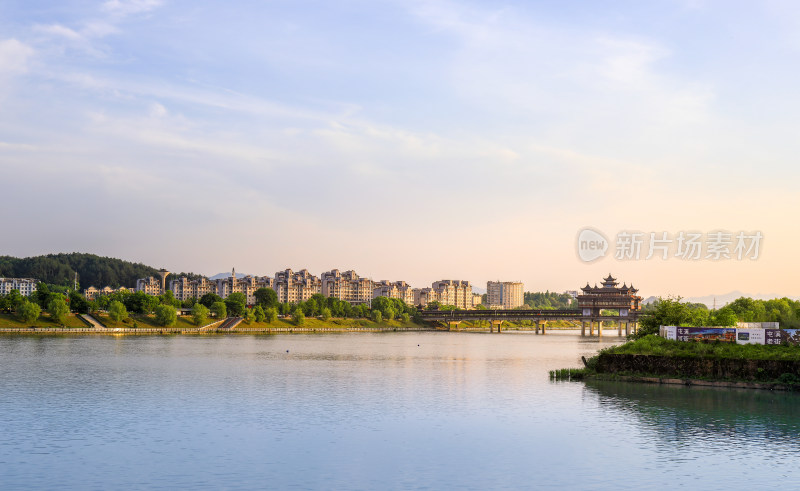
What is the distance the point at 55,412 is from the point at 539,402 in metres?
30.6

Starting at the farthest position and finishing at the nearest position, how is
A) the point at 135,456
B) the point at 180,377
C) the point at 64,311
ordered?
the point at 64,311 → the point at 180,377 → the point at 135,456

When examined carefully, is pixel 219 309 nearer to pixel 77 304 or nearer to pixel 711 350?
pixel 77 304

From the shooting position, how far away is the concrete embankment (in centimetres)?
5344

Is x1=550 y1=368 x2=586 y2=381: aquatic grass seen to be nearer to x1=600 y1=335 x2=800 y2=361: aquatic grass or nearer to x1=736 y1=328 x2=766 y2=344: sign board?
x1=600 y1=335 x2=800 y2=361: aquatic grass

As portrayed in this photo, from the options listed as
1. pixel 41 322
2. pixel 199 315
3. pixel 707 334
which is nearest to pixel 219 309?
pixel 199 315

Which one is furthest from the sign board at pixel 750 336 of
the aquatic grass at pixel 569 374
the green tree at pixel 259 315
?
the green tree at pixel 259 315

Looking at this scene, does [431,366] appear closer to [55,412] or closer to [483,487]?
[55,412]

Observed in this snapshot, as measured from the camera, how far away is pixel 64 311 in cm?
15438

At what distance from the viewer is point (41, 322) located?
154750 millimetres

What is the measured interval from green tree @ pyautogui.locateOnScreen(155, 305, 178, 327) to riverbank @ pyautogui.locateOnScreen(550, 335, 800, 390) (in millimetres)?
123588

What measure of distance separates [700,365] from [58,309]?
13362 centimetres

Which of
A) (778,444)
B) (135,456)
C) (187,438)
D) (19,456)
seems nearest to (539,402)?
(778,444)

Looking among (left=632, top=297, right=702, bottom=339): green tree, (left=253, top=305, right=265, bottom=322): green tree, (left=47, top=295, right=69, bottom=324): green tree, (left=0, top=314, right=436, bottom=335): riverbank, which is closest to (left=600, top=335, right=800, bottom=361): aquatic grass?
(left=632, top=297, right=702, bottom=339): green tree

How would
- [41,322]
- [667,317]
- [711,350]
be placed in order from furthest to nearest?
1. [41,322]
2. [667,317]
3. [711,350]
